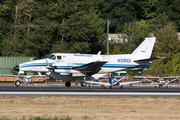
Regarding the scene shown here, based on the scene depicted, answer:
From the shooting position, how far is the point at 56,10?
3125 inches

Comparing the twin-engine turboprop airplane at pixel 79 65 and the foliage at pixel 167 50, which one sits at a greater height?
the foliage at pixel 167 50

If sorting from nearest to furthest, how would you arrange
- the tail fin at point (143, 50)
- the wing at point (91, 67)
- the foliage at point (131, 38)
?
the wing at point (91, 67) < the tail fin at point (143, 50) < the foliage at point (131, 38)

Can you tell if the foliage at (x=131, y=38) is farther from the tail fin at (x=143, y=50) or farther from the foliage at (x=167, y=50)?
the tail fin at (x=143, y=50)

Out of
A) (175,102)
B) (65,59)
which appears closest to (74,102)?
(175,102)

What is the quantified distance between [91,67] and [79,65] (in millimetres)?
1861

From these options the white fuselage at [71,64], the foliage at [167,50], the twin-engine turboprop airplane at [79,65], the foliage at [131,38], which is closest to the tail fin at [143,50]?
the twin-engine turboprop airplane at [79,65]

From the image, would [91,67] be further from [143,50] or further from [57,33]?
[57,33]

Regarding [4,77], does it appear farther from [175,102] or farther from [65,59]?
[175,102]

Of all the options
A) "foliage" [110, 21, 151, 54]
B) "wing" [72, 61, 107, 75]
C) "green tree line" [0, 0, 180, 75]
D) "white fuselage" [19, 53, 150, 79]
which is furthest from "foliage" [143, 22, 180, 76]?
"wing" [72, 61, 107, 75]

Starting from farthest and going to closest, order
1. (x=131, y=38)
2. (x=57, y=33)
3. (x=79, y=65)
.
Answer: (x=57, y=33), (x=131, y=38), (x=79, y=65)

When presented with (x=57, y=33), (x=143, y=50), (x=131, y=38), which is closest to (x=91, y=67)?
(x=143, y=50)

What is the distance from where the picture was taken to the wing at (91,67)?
3681 centimetres

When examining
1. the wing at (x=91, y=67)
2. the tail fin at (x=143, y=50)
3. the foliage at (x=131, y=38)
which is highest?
the foliage at (x=131, y=38)

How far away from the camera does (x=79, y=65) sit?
38.6 m
